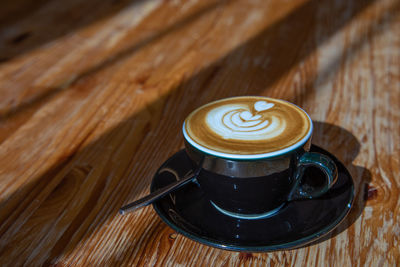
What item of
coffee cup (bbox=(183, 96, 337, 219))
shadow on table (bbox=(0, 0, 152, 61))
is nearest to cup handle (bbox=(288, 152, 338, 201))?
coffee cup (bbox=(183, 96, 337, 219))

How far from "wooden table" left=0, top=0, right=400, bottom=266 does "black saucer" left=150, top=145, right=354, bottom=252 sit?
0.8 inches

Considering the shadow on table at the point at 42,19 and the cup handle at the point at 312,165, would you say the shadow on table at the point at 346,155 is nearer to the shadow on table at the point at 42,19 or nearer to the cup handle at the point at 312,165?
the cup handle at the point at 312,165

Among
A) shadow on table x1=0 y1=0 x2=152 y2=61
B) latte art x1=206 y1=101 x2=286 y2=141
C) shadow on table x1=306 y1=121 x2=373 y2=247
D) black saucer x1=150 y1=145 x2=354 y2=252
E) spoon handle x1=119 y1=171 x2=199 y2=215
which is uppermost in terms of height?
shadow on table x1=0 y1=0 x2=152 y2=61

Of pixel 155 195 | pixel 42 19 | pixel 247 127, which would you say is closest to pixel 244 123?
pixel 247 127

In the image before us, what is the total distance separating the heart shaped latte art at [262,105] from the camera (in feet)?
1.42

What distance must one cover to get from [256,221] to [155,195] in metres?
0.10

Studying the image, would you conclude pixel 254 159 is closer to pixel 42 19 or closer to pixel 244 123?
pixel 244 123

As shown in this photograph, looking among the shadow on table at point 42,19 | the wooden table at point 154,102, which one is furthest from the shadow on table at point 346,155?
the shadow on table at point 42,19

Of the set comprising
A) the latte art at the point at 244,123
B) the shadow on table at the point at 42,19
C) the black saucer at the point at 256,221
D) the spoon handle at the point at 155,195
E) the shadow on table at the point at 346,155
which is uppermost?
the shadow on table at the point at 42,19

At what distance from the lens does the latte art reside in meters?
0.39

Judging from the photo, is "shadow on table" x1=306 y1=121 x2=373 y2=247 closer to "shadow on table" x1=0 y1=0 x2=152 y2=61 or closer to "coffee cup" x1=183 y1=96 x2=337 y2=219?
"coffee cup" x1=183 y1=96 x2=337 y2=219

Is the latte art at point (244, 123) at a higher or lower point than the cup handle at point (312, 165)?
higher

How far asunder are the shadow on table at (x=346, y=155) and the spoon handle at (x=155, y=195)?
14cm

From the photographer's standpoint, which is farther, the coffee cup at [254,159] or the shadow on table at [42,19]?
the shadow on table at [42,19]
